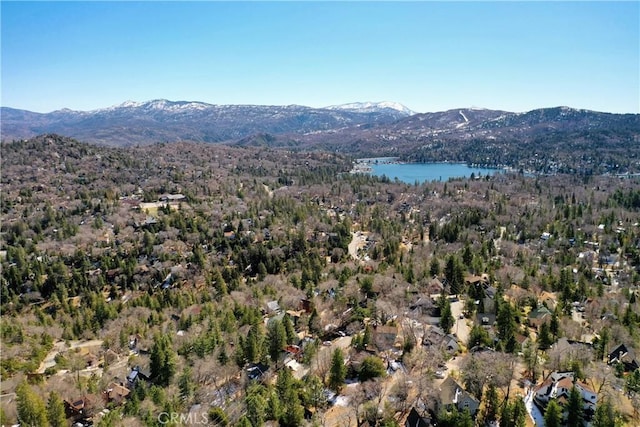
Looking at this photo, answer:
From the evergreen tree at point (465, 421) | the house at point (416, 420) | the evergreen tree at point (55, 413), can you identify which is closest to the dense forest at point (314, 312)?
the evergreen tree at point (55, 413)

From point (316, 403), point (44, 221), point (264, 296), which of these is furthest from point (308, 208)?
point (316, 403)

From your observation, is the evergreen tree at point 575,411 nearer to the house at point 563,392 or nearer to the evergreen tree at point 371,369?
the house at point 563,392

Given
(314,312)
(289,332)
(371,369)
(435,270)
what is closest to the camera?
(371,369)

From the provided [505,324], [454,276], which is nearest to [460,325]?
[505,324]

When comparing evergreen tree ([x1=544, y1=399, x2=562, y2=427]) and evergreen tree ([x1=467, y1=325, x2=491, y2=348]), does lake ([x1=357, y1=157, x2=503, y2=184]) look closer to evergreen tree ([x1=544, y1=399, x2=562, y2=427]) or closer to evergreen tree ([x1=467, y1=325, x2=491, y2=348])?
evergreen tree ([x1=467, y1=325, x2=491, y2=348])

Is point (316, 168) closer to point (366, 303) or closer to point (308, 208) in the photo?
point (308, 208)

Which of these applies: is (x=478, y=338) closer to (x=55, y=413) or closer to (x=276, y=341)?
(x=276, y=341)

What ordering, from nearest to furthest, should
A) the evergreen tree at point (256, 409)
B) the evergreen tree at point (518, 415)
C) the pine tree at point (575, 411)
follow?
the evergreen tree at point (518, 415), the pine tree at point (575, 411), the evergreen tree at point (256, 409)
